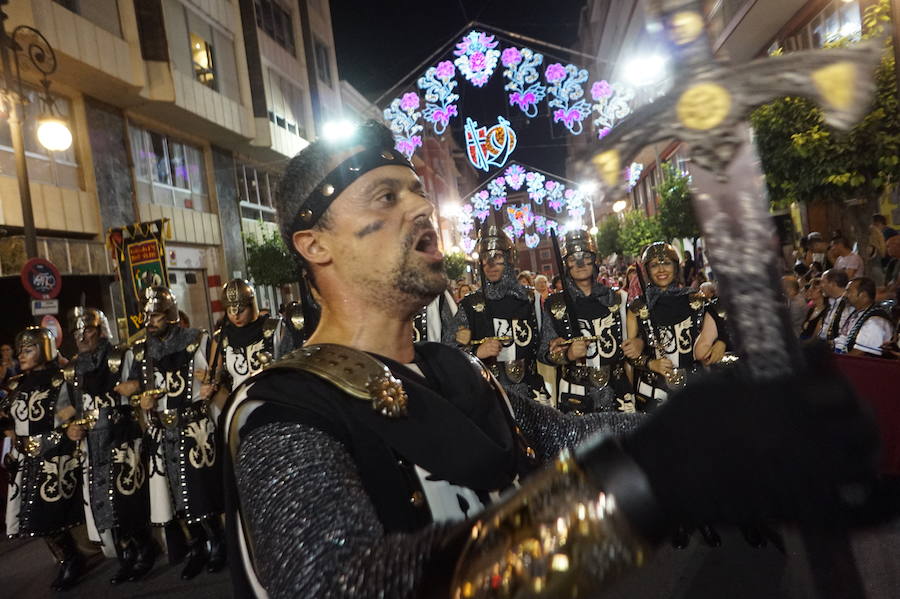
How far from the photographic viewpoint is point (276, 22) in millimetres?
27734

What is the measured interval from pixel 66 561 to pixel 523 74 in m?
9.01

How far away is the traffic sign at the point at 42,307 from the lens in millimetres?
8422

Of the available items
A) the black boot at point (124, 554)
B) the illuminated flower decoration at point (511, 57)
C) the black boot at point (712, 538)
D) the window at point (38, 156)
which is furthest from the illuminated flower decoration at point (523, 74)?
the window at point (38, 156)

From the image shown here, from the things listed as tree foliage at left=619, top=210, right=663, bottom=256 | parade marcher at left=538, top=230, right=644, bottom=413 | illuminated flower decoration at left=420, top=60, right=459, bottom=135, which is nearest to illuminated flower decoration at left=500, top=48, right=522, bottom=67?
illuminated flower decoration at left=420, top=60, right=459, bottom=135

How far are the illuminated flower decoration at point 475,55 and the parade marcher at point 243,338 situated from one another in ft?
17.3

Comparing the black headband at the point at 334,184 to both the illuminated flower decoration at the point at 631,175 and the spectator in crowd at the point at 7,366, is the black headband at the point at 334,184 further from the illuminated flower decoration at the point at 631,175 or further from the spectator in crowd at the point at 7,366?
the spectator in crowd at the point at 7,366

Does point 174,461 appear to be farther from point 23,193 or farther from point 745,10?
point 745,10

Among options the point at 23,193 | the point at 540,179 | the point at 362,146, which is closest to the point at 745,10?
the point at 540,179

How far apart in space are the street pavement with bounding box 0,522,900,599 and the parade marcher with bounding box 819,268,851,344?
2585 millimetres

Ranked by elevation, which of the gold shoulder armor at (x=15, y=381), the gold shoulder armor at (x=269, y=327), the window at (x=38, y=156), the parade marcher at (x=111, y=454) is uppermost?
the window at (x=38, y=156)

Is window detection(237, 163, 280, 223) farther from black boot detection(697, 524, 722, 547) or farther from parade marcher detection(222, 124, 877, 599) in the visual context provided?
parade marcher detection(222, 124, 877, 599)

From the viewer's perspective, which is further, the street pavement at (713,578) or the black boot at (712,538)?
the black boot at (712,538)

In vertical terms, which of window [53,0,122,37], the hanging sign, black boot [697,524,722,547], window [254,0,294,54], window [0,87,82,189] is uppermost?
window [254,0,294,54]

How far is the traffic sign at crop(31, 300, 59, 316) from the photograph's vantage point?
8.42m
